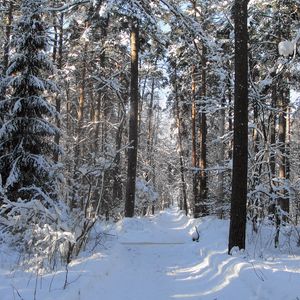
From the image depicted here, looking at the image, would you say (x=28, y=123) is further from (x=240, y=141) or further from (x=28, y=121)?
(x=240, y=141)

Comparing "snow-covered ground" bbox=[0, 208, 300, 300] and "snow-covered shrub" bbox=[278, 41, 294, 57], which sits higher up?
"snow-covered shrub" bbox=[278, 41, 294, 57]

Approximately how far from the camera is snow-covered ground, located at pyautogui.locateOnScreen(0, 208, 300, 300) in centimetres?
614

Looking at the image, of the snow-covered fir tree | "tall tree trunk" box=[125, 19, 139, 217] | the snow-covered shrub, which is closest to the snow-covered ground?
the snow-covered fir tree

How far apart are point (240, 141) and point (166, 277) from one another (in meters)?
3.58

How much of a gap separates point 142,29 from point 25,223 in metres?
11.9

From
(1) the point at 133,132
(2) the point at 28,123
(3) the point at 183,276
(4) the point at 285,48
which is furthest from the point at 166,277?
(1) the point at 133,132

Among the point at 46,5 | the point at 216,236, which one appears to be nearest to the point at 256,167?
the point at 216,236

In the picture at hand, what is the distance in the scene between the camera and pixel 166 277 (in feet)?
29.4

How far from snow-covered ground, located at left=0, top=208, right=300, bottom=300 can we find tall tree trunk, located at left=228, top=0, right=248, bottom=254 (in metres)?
0.67

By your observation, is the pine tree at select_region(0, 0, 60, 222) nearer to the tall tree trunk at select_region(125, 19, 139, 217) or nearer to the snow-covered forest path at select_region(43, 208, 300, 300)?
the snow-covered forest path at select_region(43, 208, 300, 300)

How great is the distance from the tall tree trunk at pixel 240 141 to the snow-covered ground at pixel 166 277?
0.67 m

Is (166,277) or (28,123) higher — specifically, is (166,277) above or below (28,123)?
below

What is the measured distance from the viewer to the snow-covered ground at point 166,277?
6.14 metres

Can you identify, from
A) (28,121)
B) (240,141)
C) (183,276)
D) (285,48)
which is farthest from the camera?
(28,121)
